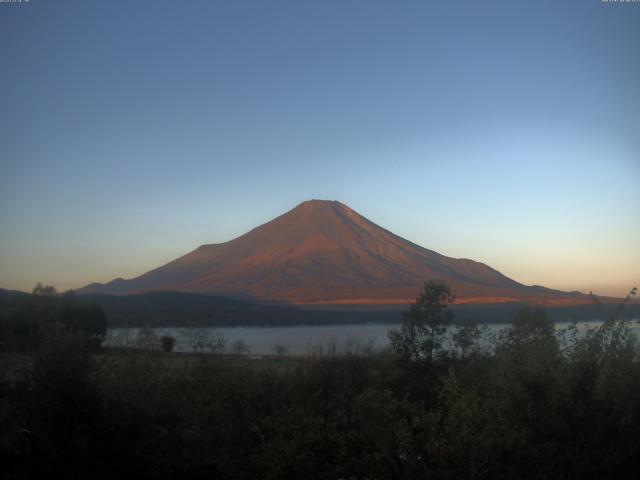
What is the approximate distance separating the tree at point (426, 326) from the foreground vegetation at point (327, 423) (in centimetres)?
1170

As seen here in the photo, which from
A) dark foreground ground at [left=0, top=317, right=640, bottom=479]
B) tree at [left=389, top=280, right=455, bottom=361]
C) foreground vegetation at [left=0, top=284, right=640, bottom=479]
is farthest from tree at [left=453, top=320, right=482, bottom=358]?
dark foreground ground at [left=0, top=317, right=640, bottom=479]

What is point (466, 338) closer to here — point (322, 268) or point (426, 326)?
Answer: point (426, 326)

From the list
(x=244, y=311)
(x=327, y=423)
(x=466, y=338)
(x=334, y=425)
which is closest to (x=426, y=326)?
(x=466, y=338)

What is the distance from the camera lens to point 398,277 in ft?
278

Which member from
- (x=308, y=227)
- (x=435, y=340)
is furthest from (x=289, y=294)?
(x=435, y=340)

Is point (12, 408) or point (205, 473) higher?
point (12, 408)

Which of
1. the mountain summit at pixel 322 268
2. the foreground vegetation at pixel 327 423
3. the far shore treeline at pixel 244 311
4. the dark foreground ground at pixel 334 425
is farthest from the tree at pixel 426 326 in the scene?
the mountain summit at pixel 322 268

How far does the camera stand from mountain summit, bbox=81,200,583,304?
80.5 metres

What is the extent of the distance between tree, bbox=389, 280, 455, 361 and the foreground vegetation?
38.4 feet

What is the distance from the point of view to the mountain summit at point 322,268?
80500 mm

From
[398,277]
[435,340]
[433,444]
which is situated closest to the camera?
[433,444]

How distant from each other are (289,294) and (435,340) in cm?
6484

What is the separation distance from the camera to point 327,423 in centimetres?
816

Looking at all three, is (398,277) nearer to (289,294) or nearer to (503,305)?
(289,294)
